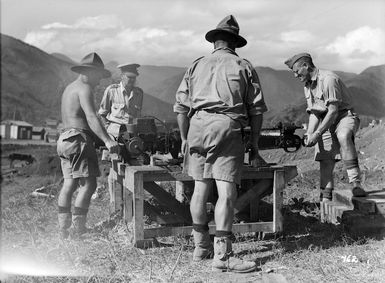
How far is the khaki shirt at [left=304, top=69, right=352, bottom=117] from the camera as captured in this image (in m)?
5.15

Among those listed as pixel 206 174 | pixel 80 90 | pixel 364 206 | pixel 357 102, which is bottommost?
pixel 364 206

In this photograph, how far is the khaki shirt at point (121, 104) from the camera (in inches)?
265

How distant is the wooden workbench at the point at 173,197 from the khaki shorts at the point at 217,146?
630mm

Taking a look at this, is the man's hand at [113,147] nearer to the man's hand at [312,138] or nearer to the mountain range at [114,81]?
the mountain range at [114,81]

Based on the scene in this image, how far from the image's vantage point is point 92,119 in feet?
15.5

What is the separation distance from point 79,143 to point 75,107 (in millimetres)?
382

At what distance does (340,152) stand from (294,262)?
2040 millimetres

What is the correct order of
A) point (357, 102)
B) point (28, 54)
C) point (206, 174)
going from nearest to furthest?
point (28, 54) < point (206, 174) < point (357, 102)

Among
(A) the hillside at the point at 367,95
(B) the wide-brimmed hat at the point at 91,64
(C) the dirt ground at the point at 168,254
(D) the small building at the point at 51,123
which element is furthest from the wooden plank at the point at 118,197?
(D) the small building at the point at 51,123

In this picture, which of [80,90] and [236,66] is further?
[80,90]

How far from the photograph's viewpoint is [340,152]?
5445 mm

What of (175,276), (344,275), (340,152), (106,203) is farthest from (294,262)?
(106,203)

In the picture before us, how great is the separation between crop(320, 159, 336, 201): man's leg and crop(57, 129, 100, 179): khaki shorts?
2799mm

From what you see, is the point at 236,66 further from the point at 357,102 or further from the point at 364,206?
the point at 357,102
